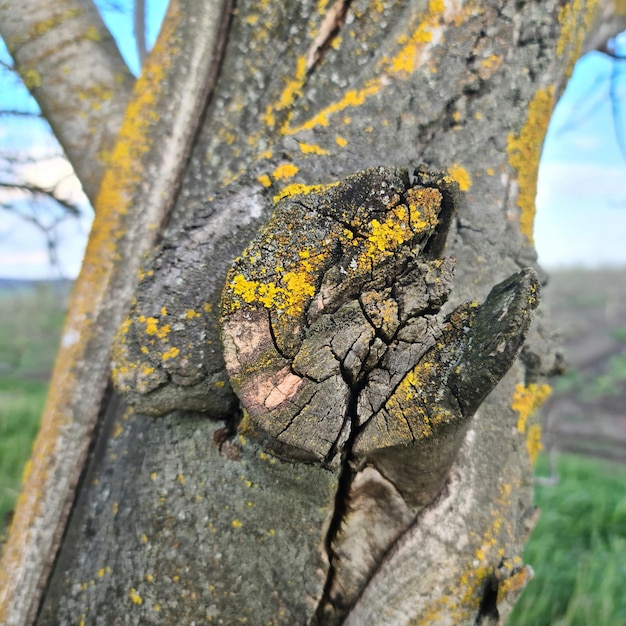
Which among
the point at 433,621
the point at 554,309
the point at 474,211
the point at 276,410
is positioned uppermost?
the point at 554,309

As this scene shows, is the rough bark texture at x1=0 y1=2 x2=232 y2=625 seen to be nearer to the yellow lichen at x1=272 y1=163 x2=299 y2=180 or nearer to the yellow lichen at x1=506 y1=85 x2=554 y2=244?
the yellow lichen at x1=272 y1=163 x2=299 y2=180

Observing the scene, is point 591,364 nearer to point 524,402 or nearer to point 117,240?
point 524,402

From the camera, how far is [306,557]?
2.81 feet

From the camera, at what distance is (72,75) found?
1.35 meters

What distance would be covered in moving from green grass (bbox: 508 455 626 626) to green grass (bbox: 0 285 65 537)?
298cm

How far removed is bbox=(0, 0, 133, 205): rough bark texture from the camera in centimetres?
132

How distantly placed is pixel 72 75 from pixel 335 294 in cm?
108

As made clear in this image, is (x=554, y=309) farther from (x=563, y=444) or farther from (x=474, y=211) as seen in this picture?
(x=474, y=211)

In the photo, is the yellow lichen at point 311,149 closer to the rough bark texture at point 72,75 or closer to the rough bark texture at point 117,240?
the rough bark texture at point 117,240

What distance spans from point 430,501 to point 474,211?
56 cm

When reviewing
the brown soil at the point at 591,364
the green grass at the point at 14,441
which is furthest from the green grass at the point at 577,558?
the green grass at the point at 14,441

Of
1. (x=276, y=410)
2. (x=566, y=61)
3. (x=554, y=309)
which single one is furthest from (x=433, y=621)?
(x=554, y=309)

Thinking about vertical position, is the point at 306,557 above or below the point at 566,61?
below

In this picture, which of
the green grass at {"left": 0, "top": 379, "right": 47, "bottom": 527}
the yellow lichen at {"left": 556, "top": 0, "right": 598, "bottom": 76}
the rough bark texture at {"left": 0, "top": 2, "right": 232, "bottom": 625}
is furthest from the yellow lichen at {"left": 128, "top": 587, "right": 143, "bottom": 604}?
the green grass at {"left": 0, "top": 379, "right": 47, "bottom": 527}
